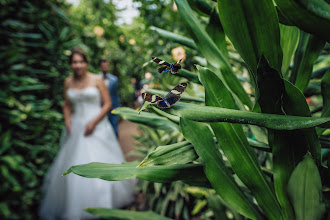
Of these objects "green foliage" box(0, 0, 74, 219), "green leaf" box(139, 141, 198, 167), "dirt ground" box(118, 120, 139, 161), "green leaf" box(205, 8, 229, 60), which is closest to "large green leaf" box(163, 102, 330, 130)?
"green leaf" box(139, 141, 198, 167)

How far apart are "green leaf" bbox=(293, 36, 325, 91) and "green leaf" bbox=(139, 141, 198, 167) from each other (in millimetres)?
258

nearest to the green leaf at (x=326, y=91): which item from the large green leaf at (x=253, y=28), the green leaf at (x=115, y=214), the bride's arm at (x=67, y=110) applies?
the large green leaf at (x=253, y=28)

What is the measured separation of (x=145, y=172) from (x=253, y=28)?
0.28m

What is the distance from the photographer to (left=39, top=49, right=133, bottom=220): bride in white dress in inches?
79.7

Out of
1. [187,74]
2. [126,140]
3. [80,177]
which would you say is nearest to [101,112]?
[80,177]

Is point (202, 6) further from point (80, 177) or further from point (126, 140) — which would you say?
point (126, 140)

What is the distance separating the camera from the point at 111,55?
5.28 metres

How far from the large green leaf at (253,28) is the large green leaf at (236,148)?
0.06 metres

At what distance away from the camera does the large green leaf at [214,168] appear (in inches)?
14.0

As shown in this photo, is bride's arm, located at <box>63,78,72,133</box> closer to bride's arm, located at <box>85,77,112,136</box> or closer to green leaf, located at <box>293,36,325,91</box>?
bride's arm, located at <box>85,77,112,136</box>

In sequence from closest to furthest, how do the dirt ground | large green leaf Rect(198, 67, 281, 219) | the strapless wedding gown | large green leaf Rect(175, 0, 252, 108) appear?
1. large green leaf Rect(198, 67, 281, 219)
2. large green leaf Rect(175, 0, 252, 108)
3. the strapless wedding gown
4. the dirt ground

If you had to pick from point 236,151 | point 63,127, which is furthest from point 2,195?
point 236,151

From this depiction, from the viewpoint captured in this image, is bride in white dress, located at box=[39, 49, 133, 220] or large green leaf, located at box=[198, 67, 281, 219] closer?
large green leaf, located at box=[198, 67, 281, 219]

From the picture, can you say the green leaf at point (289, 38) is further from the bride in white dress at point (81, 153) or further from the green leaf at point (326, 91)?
the bride in white dress at point (81, 153)
